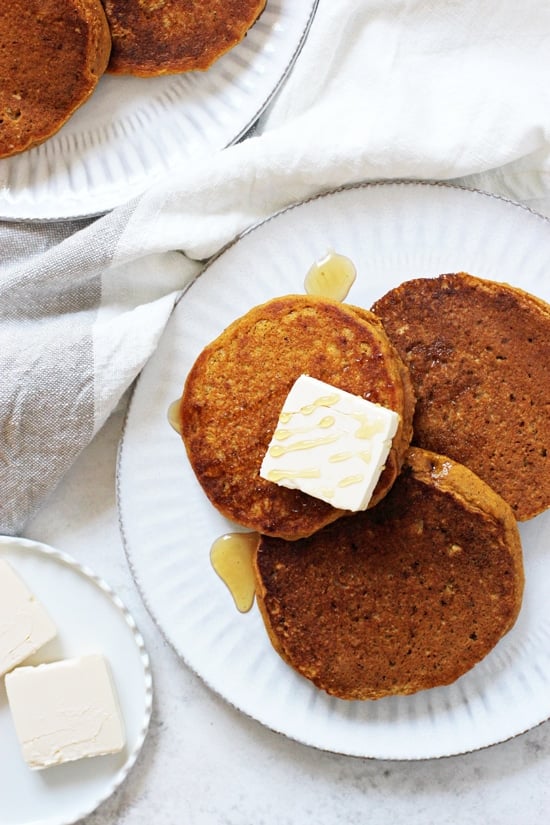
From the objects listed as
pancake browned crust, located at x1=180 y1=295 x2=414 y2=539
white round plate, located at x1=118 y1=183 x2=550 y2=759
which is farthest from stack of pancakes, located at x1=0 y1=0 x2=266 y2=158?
pancake browned crust, located at x1=180 y1=295 x2=414 y2=539

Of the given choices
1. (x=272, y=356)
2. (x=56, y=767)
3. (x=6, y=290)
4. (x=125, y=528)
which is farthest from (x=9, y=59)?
(x=56, y=767)

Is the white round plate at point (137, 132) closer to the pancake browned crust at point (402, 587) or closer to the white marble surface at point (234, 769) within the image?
the white marble surface at point (234, 769)

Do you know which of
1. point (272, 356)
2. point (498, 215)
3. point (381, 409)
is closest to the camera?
point (381, 409)

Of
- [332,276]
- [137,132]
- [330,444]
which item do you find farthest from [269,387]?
[137,132]

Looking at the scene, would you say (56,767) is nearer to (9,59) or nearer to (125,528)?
(125,528)

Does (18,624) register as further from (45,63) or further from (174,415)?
(45,63)

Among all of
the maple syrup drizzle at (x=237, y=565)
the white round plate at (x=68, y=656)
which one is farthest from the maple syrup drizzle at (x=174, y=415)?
the white round plate at (x=68, y=656)
